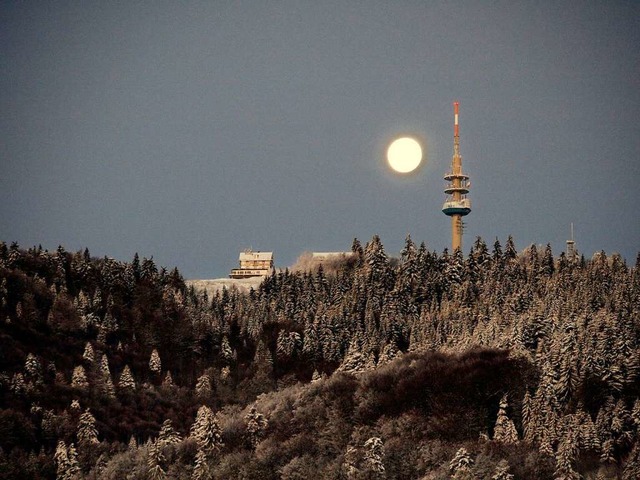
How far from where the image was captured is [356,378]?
142500 millimetres

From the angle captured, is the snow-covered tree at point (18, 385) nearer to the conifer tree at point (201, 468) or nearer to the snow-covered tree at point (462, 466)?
the conifer tree at point (201, 468)

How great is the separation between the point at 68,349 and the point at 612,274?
11081 centimetres

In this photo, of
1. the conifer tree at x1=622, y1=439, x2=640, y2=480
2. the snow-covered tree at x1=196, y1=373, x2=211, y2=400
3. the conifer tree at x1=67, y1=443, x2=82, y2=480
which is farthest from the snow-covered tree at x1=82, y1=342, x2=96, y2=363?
the conifer tree at x1=622, y1=439, x2=640, y2=480

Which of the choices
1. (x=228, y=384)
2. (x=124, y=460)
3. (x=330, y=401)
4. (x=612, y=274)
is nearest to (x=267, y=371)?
(x=228, y=384)

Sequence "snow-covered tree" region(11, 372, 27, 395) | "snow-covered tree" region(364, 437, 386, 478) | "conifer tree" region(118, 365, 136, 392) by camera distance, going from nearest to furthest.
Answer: "snow-covered tree" region(364, 437, 386, 478)
"snow-covered tree" region(11, 372, 27, 395)
"conifer tree" region(118, 365, 136, 392)

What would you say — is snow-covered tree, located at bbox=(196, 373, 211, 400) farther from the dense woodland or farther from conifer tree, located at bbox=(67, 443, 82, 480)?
conifer tree, located at bbox=(67, 443, 82, 480)

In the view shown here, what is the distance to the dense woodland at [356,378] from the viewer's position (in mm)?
107812

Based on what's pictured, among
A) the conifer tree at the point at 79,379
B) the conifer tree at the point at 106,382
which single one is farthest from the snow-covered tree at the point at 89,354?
the conifer tree at the point at 79,379

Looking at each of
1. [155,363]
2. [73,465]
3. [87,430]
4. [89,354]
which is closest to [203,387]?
[155,363]

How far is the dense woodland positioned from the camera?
108 metres

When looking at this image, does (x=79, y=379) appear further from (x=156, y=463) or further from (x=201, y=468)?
(x=201, y=468)

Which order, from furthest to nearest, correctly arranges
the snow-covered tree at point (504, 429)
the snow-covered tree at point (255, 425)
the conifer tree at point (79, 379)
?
1. the conifer tree at point (79, 379)
2. the snow-covered tree at point (255, 425)
3. the snow-covered tree at point (504, 429)

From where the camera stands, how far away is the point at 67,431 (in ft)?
477

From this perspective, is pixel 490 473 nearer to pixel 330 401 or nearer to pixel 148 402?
pixel 330 401
